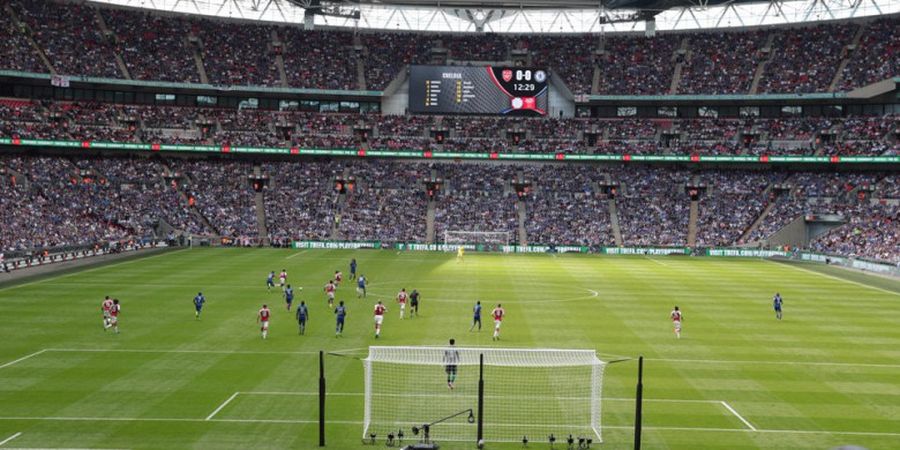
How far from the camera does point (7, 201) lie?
64.9 m

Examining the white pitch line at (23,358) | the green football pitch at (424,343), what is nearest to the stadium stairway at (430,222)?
the green football pitch at (424,343)

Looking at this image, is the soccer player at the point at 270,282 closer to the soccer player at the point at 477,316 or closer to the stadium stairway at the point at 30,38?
the soccer player at the point at 477,316

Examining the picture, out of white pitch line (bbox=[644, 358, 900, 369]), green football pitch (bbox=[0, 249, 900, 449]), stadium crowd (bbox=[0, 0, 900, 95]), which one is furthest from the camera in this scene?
stadium crowd (bbox=[0, 0, 900, 95])

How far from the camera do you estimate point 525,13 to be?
97875 millimetres

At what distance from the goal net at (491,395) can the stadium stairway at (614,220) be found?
5019cm

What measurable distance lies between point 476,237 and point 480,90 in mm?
18567

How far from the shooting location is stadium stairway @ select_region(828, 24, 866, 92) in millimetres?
79850

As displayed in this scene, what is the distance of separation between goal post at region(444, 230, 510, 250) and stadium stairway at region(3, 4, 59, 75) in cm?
4489

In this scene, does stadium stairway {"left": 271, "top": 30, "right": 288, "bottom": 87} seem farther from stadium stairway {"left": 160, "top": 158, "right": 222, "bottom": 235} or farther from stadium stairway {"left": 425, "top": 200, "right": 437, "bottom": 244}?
stadium stairway {"left": 425, "top": 200, "right": 437, "bottom": 244}

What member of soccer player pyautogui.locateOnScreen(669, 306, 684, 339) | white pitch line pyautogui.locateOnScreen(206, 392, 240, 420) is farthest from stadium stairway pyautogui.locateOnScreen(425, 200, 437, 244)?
white pitch line pyautogui.locateOnScreen(206, 392, 240, 420)

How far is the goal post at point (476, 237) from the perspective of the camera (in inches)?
2913

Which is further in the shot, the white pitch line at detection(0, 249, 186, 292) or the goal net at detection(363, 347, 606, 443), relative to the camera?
the white pitch line at detection(0, 249, 186, 292)

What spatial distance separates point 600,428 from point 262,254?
163 feet

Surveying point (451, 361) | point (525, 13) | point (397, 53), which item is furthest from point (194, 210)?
point (451, 361)
